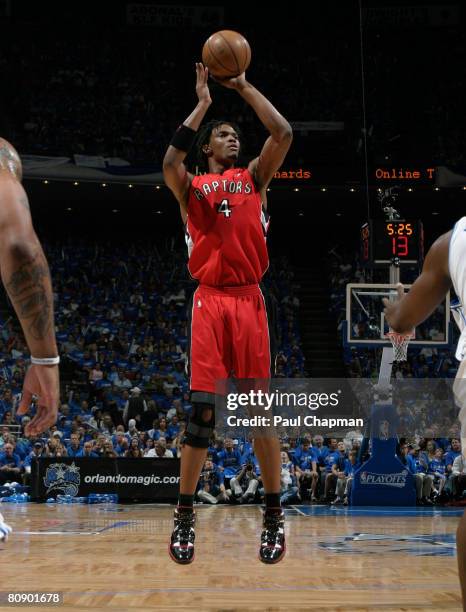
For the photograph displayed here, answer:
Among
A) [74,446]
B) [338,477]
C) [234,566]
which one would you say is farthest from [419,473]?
[234,566]

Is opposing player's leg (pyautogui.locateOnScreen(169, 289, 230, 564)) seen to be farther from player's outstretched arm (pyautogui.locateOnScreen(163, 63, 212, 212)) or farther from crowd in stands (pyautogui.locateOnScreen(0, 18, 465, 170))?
crowd in stands (pyautogui.locateOnScreen(0, 18, 465, 170))

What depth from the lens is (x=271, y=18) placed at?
29.5m

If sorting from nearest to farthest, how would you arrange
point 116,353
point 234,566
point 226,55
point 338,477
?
1. point 226,55
2. point 234,566
3. point 338,477
4. point 116,353

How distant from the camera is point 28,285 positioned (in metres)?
2.59

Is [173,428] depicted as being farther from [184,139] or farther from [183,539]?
[184,139]

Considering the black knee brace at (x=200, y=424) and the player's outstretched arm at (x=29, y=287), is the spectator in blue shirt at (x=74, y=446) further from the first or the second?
the player's outstretched arm at (x=29, y=287)

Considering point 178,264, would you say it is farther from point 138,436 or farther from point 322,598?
point 322,598

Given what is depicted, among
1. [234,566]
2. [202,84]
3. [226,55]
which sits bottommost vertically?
[234,566]

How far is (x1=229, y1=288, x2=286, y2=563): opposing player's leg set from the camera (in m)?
5.43

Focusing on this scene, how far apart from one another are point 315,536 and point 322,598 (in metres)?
4.41

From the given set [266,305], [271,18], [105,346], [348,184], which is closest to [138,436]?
[105,346]

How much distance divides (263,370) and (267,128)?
163 cm

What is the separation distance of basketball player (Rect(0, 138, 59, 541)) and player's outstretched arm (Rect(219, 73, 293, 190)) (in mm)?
3013

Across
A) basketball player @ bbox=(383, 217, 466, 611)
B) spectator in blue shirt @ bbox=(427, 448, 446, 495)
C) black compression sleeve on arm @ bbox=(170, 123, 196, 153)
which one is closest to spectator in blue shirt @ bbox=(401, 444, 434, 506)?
spectator in blue shirt @ bbox=(427, 448, 446, 495)
